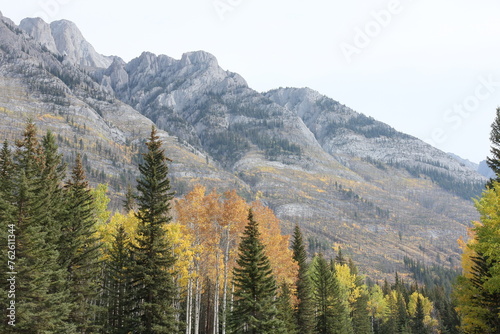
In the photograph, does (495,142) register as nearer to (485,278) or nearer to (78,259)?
(485,278)

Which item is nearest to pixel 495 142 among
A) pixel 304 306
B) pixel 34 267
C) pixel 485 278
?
pixel 485 278

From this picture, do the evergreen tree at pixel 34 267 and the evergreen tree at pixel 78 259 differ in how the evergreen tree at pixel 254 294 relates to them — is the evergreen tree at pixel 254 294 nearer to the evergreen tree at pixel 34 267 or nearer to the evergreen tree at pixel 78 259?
the evergreen tree at pixel 78 259

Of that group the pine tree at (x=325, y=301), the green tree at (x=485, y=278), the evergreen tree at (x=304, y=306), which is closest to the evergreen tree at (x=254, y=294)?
the evergreen tree at (x=304, y=306)

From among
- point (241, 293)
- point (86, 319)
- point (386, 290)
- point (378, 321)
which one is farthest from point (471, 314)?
point (386, 290)

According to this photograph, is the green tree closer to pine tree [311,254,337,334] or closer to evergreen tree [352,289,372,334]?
pine tree [311,254,337,334]

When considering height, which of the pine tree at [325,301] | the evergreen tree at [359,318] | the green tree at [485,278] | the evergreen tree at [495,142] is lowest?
the evergreen tree at [359,318]

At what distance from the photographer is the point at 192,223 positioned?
3884cm

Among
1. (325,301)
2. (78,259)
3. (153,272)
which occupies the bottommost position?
(325,301)

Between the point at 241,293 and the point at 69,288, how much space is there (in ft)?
45.8

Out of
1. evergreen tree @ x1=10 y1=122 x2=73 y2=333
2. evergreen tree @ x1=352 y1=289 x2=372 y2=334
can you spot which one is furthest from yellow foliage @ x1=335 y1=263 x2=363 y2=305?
evergreen tree @ x1=10 y1=122 x2=73 y2=333

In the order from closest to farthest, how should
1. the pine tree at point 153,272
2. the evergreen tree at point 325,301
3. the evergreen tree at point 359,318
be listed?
1. the pine tree at point 153,272
2. the evergreen tree at point 325,301
3. the evergreen tree at point 359,318

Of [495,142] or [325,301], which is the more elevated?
[495,142]

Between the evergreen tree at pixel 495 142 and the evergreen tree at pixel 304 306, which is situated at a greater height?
the evergreen tree at pixel 495 142

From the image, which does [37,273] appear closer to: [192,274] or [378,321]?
[192,274]
